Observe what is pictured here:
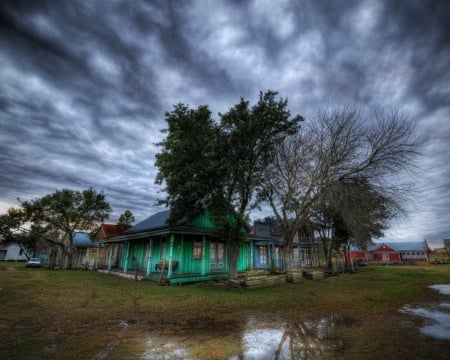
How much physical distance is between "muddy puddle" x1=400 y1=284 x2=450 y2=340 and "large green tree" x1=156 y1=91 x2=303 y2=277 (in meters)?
9.06

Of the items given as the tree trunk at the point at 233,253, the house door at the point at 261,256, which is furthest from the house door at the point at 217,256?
the house door at the point at 261,256

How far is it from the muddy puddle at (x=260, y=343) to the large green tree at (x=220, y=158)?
28.9 feet

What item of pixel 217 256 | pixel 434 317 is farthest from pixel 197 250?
pixel 434 317

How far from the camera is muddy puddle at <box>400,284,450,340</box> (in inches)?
229

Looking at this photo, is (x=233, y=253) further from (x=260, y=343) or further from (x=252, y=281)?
(x=260, y=343)

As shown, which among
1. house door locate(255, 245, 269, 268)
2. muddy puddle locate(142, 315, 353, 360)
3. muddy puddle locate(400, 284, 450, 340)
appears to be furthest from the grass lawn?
house door locate(255, 245, 269, 268)

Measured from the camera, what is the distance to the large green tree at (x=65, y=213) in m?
31.0

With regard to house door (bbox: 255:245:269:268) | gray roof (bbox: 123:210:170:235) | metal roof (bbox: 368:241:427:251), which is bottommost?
house door (bbox: 255:245:269:268)

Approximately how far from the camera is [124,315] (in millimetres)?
7777

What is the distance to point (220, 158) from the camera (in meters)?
15.6

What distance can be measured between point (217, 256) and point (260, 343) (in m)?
15.2

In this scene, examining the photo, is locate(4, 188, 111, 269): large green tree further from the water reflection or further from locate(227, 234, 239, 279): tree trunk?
the water reflection

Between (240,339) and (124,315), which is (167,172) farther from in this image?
(240,339)

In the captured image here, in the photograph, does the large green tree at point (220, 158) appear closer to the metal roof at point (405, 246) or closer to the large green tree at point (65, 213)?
the large green tree at point (65, 213)
